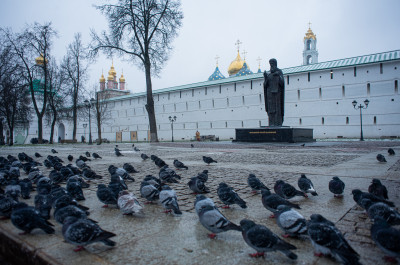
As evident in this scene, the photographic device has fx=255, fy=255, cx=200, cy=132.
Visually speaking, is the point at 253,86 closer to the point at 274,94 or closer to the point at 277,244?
the point at 274,94

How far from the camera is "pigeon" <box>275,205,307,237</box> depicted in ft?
6.61

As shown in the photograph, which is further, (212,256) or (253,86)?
(253,86)

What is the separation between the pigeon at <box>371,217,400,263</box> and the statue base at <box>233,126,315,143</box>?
15257mm

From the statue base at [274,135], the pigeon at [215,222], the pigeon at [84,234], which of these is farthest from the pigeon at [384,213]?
the statue base at [274,135]

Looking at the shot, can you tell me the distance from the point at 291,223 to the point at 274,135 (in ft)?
50.9

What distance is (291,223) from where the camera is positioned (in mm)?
2043

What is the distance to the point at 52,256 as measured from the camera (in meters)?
1.87

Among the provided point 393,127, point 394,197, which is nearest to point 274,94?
point 394,197

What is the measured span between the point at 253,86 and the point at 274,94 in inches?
985

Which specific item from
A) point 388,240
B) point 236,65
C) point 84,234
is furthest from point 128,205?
point 236,65

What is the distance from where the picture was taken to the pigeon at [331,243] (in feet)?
5.11

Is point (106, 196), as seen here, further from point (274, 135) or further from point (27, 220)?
point (274, 135)

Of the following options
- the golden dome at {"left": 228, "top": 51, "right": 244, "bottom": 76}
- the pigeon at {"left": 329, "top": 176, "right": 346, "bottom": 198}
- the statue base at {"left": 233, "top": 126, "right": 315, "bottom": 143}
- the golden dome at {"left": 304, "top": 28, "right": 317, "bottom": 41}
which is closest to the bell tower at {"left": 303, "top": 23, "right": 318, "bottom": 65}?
the golden dome at {"left": 304, "top": 28, "right": 317, "bottom": 41}

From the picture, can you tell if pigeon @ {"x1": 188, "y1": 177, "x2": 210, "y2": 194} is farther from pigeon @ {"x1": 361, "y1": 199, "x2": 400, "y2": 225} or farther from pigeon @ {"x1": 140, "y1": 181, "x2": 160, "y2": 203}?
pigeon @ {"x1": 361, "y1": 199, "x2": 400, "y2": 225}
